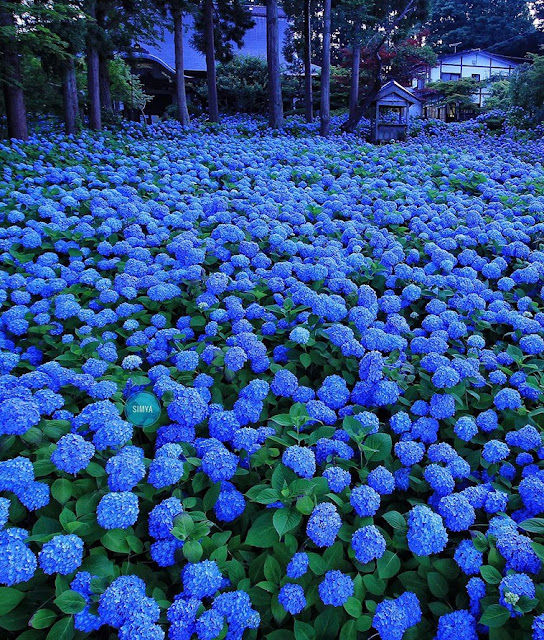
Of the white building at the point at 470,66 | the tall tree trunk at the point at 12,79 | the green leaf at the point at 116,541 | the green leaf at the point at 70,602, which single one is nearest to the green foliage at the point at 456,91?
the white building at the point at 470,66

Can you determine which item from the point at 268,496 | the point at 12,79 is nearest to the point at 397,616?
the point at 268,496

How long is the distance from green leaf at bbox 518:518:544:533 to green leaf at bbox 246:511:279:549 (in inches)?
33.8

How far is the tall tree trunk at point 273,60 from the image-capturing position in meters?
12.2

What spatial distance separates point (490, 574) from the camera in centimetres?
151

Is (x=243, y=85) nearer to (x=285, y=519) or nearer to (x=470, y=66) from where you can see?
(x=470, y=66)

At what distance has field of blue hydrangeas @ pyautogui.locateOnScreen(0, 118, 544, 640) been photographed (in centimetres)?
148

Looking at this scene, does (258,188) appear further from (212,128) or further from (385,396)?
(212,128)

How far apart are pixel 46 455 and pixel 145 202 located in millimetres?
3906

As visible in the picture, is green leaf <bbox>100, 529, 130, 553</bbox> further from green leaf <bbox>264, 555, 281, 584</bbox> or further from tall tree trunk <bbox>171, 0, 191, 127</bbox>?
tall tree trunk <bbox>171, 0, 191, 127</bbox>

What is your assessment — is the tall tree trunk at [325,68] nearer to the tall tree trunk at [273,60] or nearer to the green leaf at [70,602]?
the tall tree trunk at [273,60]

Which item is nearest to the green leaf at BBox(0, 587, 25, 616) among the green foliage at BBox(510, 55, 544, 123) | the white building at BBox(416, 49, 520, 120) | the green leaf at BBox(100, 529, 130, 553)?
the green leaf at BBox(100, 529, 130, 553)

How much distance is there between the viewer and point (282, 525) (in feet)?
5.28

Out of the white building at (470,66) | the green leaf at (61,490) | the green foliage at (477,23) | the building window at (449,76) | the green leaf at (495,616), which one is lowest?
the green leaf at (495,616)

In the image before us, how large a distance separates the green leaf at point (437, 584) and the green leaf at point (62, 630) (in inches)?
44.8
